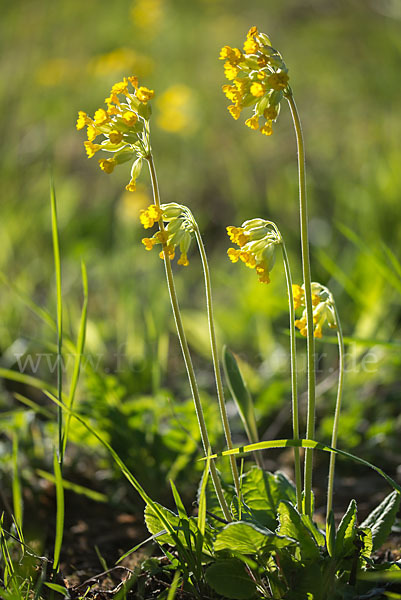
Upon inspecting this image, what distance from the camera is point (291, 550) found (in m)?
1.17

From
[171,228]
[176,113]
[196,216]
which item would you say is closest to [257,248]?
[171,228]

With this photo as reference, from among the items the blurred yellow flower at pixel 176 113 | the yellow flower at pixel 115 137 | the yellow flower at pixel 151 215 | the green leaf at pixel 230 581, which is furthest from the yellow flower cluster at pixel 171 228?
the blurred yellow flower at pixel 176 113

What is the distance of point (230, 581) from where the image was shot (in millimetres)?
1140

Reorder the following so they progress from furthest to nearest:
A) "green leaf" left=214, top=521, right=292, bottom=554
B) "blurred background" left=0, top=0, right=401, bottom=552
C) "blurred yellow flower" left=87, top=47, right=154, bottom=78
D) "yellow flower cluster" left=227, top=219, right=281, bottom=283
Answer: "blurred yellow flower" left=87, top=47, right=154, bottom=78, "blurred background" left=0, top=0, right=401, bottom=552, "yellow flower cluster" left=227, top=219, right=281, bottom=283, "green leaf" left=214, top=521, right=292, bottom=554

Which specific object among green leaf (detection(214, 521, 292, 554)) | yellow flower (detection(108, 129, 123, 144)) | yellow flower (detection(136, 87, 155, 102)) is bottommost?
green leaf (detection(214, 521, 292, 554))

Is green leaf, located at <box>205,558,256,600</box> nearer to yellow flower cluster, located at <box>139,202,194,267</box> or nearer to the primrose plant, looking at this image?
the primrose plant

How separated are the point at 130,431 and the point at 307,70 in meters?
5.15

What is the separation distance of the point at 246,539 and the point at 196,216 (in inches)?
127

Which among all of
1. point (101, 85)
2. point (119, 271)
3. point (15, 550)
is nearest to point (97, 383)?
point (15, 550)

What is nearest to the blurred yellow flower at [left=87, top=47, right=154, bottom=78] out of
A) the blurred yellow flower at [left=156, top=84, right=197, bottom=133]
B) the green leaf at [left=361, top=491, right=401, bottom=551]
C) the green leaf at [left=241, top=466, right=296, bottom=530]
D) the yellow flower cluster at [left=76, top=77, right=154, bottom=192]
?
the blurred yellow flower at [left=156, top=84, right=197, bottom=133]

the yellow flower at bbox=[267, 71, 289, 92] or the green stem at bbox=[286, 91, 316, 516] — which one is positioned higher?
the yellow flower at bbox=[267, 71, 289, 92]

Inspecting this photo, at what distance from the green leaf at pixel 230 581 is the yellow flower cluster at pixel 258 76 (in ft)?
2.79

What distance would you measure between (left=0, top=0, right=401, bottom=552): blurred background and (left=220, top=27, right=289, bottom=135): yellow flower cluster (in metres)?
0.63

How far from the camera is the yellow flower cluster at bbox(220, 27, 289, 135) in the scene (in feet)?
3.55
